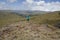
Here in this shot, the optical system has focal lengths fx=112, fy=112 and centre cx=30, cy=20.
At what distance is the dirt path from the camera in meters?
2.60

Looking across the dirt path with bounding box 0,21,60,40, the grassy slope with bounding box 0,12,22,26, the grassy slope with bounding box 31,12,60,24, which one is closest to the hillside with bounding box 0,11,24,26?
the grassy slope with bounding box 0,12,22,26

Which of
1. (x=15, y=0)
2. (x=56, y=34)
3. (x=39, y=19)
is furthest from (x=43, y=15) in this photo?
(x=15, y=0)

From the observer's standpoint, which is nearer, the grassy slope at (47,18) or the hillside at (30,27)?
the hillside at (30,27)

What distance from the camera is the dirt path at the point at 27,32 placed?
8.53 feet

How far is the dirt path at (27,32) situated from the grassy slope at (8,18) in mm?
101

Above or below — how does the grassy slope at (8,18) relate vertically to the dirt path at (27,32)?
above

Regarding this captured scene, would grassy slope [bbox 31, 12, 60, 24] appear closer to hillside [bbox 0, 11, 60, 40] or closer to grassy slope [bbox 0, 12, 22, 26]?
hillside [bbox 0, 11, 60, 40]

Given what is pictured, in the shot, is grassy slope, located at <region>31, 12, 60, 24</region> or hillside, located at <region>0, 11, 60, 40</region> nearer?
hillside, located at <region>0, 11, 60, 40</region>

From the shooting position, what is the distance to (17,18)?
8.90ft

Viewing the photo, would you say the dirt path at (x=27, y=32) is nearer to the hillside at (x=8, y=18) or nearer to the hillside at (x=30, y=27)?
the hillside at (x=30, y=27)

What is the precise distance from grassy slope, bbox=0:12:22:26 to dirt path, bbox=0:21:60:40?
101 mm

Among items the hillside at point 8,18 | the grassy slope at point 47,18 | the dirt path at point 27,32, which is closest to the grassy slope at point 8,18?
the hillside at point 8,18

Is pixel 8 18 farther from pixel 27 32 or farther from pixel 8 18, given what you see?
pixel 27 32

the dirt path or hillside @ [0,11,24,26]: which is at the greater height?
hillside @ [0,11,24,26]
